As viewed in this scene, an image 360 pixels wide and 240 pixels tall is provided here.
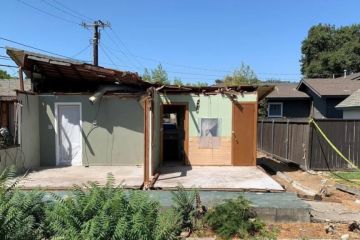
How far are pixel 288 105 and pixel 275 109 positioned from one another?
906 mm

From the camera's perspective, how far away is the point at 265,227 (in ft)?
22.0

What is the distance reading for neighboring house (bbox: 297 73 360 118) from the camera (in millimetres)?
21953

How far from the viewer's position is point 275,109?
26.8 meters

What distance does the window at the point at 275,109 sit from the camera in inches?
1050

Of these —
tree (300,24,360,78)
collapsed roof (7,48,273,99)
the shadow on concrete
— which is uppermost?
tree (300,24,360,78)

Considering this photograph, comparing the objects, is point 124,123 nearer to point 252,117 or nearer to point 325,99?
point 252,117

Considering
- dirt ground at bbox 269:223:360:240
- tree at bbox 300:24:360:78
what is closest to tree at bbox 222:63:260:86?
tree at bbox 300:24:360:78

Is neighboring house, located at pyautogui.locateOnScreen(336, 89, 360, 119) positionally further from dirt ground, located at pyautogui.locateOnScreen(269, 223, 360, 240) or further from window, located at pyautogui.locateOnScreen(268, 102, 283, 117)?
dirt ground, located at pyautogui.locateOnScreen(269, 223, 360, 240)

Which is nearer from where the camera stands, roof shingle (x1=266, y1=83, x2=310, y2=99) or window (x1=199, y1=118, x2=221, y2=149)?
window (x1=199, y1=118, x2=221, y2=149)

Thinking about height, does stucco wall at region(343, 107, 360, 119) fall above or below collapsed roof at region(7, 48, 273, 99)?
below

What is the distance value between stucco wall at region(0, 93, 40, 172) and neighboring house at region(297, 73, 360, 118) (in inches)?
614

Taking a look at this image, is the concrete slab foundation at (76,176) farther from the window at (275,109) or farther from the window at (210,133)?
the window at (275,109)

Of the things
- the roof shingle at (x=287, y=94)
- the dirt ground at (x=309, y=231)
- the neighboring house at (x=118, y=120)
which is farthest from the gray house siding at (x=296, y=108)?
the dirt ground at (x=309, y=231)

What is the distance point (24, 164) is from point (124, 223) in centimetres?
874
